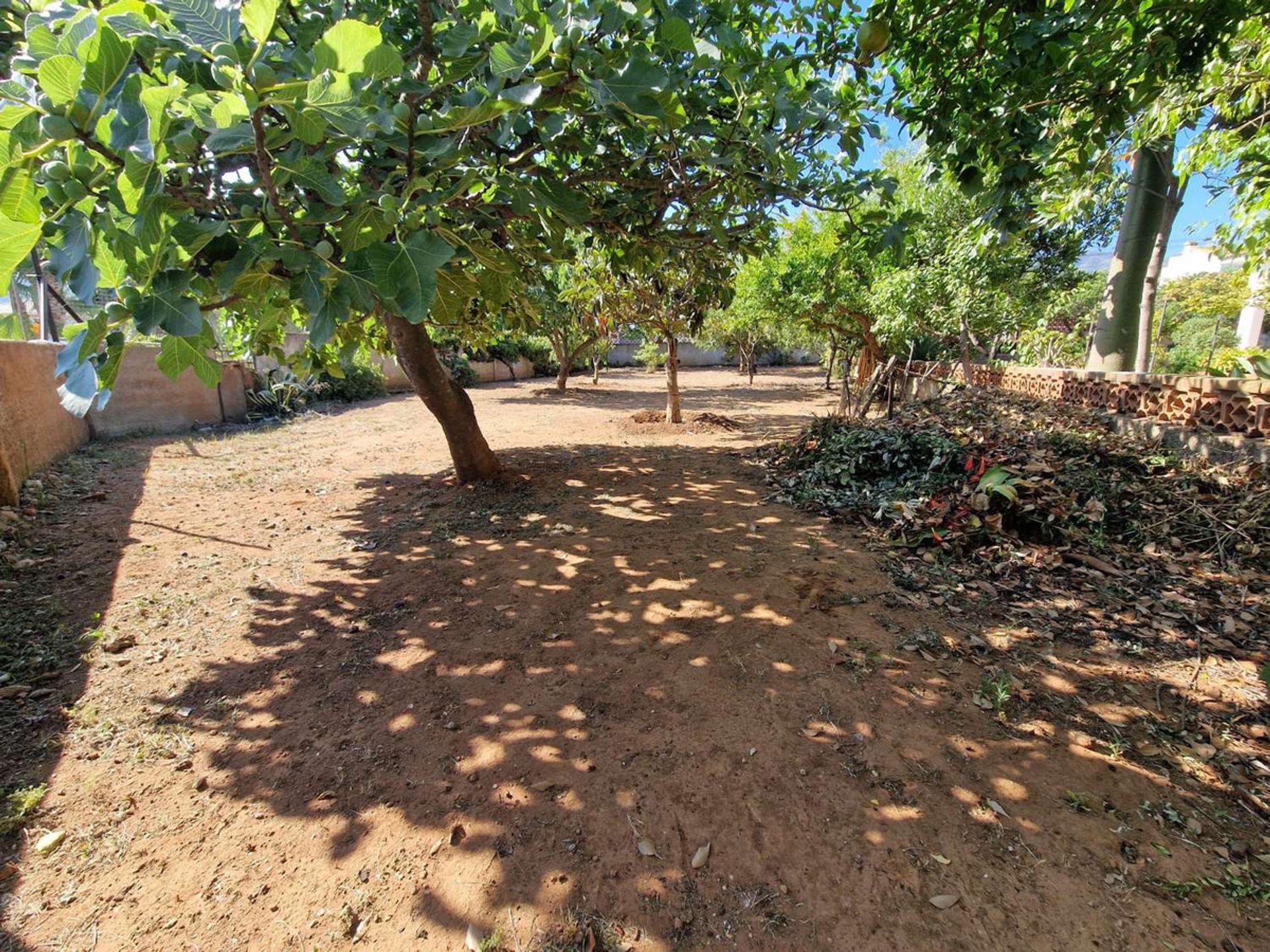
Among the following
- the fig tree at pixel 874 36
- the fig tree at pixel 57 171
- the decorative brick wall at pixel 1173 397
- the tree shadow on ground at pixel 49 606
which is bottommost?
the tree shadow on ground at pixel 49 606

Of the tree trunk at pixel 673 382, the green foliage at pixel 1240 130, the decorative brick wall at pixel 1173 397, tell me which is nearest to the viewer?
the green foliage at pixel 1240 130

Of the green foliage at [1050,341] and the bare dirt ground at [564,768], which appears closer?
the bare dirt ground at [564,768]

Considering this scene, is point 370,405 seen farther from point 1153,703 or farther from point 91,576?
point 1153,703

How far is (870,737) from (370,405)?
47.6 ft

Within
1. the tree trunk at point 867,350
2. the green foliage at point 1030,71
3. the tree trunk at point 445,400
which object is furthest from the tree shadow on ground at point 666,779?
the tree trunk at point 867,350

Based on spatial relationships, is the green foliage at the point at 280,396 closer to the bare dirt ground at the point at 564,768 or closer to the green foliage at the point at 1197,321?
the bare dirt ground at the point at 564,768

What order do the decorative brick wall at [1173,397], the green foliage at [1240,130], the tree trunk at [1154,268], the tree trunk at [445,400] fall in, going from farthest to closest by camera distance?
the tree trunk at [1154,268], the tree trunk at [445,400], the decorative brick wall at [1173,397], the green foliage at [1240,130]

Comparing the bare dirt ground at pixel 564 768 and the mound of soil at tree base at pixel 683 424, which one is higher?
the mound of soil at tree base at pixel 683 424

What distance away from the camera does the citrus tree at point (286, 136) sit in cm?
137

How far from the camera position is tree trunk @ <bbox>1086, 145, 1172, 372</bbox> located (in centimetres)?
671

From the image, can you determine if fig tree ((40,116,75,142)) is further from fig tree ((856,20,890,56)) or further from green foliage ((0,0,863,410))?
fig tree ((856,20,890,56))

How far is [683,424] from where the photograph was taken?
10938mm

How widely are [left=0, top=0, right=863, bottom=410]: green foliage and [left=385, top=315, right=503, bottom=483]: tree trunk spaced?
293 centimetres

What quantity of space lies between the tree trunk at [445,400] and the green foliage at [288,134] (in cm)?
293
